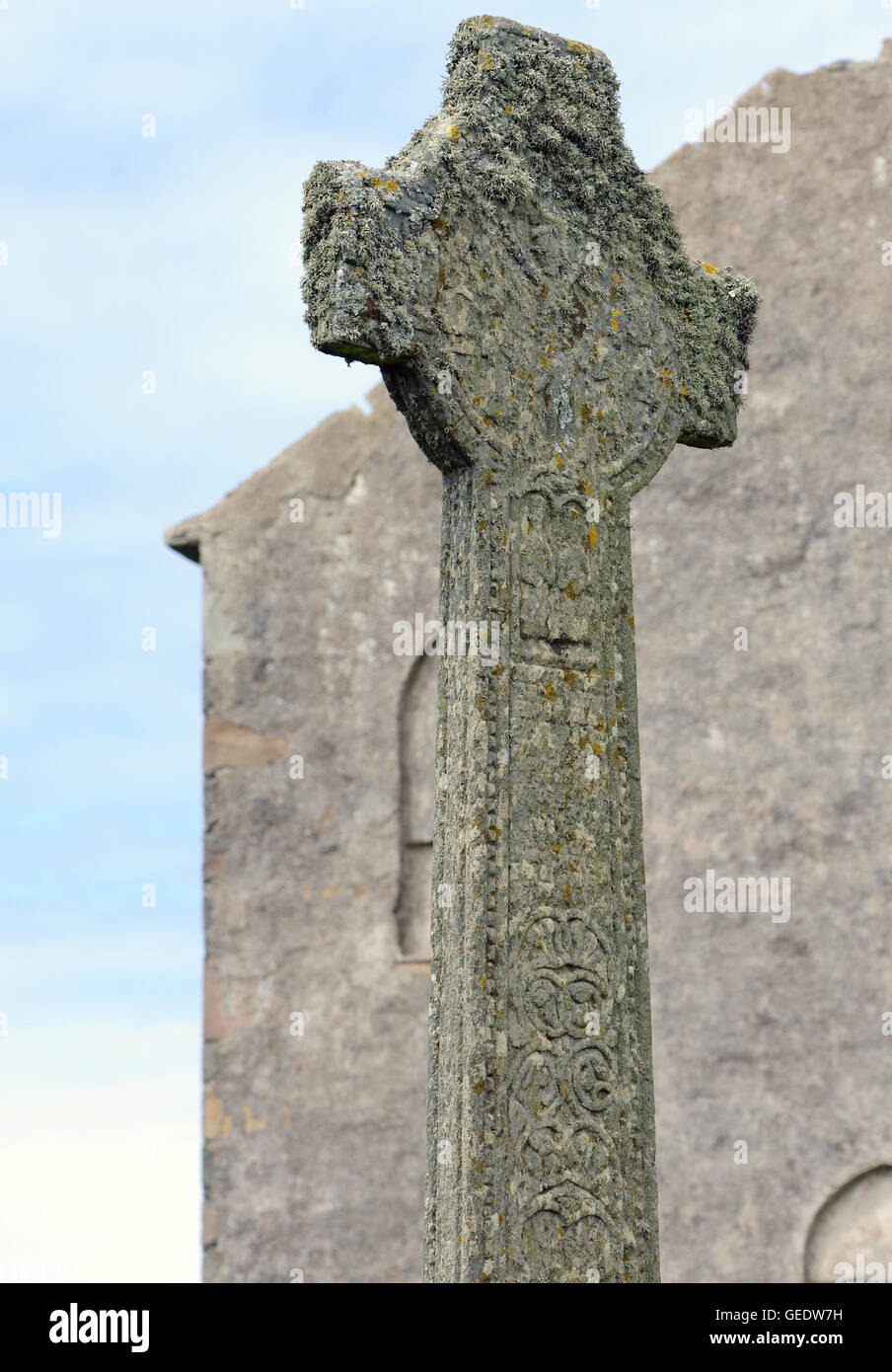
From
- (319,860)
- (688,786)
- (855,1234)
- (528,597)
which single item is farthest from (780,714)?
(528,597)

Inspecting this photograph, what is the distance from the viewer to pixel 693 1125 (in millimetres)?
8898

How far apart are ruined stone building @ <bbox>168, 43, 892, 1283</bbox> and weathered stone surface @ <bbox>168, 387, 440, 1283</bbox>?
16 mm

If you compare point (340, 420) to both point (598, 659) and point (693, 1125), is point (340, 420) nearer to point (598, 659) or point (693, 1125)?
point (693, 1125)

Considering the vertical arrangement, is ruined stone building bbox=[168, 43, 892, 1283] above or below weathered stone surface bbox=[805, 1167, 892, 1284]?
above

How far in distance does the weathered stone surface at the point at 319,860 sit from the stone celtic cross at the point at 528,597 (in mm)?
5774

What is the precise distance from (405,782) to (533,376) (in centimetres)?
601

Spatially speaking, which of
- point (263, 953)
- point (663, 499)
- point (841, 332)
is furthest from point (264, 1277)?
point (841, 332)

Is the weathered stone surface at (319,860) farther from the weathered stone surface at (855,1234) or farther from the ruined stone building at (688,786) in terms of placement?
the weathered stone surface at (855,1234)

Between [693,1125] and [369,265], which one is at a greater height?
[369,265]

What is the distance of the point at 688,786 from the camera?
921 centimetres

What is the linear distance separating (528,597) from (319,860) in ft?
20.6

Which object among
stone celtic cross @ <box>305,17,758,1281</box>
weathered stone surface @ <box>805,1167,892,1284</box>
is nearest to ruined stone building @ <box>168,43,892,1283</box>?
weathered stone surface @ <box>805,1167,892,1284</box>

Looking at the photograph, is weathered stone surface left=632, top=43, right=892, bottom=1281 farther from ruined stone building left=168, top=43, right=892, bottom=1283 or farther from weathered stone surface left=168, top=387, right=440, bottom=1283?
weathered stone surface left=168, top=387, right=440, bottom=1283

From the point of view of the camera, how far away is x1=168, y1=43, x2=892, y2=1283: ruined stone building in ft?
28.6
